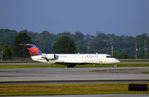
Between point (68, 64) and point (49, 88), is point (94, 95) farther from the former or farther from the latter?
point (68, 64)

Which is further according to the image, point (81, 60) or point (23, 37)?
point (23, 37)

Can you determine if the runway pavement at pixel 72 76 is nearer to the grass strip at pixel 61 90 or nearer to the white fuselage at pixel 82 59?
the grass strip at pixel 61 90

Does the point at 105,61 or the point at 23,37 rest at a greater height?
the point at 23,37

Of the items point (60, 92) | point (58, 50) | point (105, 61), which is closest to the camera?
point (60, 92)

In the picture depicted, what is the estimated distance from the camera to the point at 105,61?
70.7m

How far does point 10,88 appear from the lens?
30547 mm

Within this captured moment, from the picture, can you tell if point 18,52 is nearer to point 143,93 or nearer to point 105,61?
point 105,61

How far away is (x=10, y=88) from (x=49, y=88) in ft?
11.6

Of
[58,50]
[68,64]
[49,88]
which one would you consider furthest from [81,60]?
[58,50]

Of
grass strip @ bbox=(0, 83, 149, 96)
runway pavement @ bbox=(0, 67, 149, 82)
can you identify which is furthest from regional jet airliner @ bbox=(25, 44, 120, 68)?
grass strip @ bbox=(0, 83, 149, 96)

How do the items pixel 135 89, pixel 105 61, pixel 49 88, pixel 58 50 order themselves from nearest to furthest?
pixel 135 89, pixel 49 88, pixel 105 61, pixel 58 50

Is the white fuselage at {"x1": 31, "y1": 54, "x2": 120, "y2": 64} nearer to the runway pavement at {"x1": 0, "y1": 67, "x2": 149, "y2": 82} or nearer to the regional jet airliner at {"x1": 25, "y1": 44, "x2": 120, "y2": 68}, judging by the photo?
the regional jet airliner at {"x1": 25, "y1": 44, "x2": 120, "y2": 68}

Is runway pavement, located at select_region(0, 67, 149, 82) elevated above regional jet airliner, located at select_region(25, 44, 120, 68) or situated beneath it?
situated beneath

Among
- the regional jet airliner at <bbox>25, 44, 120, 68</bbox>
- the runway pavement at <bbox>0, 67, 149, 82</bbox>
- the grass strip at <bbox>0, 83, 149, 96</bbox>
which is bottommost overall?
the grass strip at <bbox>0, 83, 149, 96</bbox>
